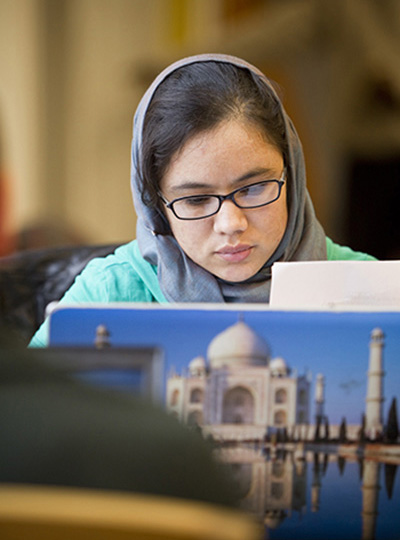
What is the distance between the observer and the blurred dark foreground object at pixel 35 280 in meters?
1.69

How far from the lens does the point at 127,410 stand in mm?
405

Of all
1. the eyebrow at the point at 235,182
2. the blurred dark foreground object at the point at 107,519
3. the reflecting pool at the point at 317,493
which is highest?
the eyebrow at the point at 235,182

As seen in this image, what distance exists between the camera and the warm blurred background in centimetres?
444

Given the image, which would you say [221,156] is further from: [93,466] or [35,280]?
[93,466]

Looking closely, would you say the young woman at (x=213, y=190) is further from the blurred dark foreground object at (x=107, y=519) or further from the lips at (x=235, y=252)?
the blurred dark foreground object at (x=107, y=519)

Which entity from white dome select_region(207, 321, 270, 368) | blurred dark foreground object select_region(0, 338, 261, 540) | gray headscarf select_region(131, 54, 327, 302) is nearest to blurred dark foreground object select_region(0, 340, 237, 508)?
blurred dark foreground object select_region(0, 338, 261, 540)

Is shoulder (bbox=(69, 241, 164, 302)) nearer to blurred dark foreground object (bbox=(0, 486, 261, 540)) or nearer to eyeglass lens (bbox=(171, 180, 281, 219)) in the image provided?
eyeglass lens (bbox=(171, 180, 281, 219))

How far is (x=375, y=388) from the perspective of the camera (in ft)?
2.57

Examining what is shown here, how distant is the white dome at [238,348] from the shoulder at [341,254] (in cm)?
78

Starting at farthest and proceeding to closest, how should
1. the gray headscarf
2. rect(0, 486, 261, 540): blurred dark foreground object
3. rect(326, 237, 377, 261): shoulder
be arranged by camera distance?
rect(326, 237, 377, 261): shoulder, the gray headscarf, rect(0, 486, 261, 540): blurred dark foreground object

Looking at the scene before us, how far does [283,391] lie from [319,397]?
0.04 meters

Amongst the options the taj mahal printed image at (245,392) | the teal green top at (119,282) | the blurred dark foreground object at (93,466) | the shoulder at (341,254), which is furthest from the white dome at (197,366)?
the shoulder at (341,254)

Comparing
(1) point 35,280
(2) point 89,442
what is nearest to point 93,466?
(2) point 89,442

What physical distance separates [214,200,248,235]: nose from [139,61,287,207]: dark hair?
13 cm
